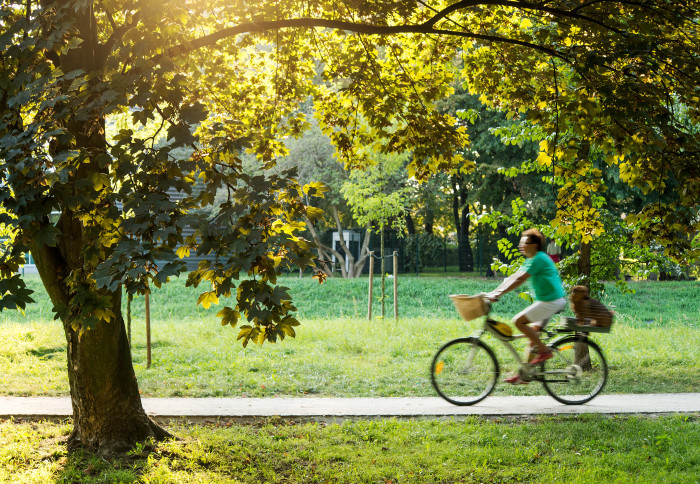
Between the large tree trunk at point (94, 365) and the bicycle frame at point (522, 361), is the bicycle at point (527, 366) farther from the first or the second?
the large tree trunk at point (94, 365)

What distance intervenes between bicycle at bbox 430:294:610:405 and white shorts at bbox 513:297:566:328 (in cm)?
18

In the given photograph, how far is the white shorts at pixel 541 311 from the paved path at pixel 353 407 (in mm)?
1020

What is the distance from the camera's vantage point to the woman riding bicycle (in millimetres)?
7219

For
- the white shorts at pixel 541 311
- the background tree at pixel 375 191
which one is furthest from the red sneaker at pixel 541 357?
the background tree at pixel 375 191

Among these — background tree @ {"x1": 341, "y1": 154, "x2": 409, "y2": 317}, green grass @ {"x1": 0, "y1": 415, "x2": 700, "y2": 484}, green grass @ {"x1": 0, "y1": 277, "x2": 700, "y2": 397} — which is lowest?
green grass @ {"x1": 0, "y1": 415, "x2": 700, "y2": 484}

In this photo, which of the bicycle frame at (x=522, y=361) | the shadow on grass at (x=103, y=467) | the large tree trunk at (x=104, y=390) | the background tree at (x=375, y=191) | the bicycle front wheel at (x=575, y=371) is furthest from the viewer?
the background tree at (x=375, y=191)

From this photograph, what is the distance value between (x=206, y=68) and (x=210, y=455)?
4.66 m

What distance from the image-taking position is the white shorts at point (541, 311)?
7.27m

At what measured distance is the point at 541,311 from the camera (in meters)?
7.28

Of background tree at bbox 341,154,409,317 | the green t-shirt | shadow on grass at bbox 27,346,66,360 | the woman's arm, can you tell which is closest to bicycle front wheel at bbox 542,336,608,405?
the green t-shirt

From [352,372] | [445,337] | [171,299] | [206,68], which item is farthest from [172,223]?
[171,299]

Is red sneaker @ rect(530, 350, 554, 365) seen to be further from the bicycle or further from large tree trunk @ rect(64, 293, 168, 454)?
large tree trunk @ rect(64, 293, 168, 454)

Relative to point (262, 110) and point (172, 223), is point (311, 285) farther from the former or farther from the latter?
point (172, 223)

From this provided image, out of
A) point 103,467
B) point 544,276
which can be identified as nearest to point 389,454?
point 103,467
